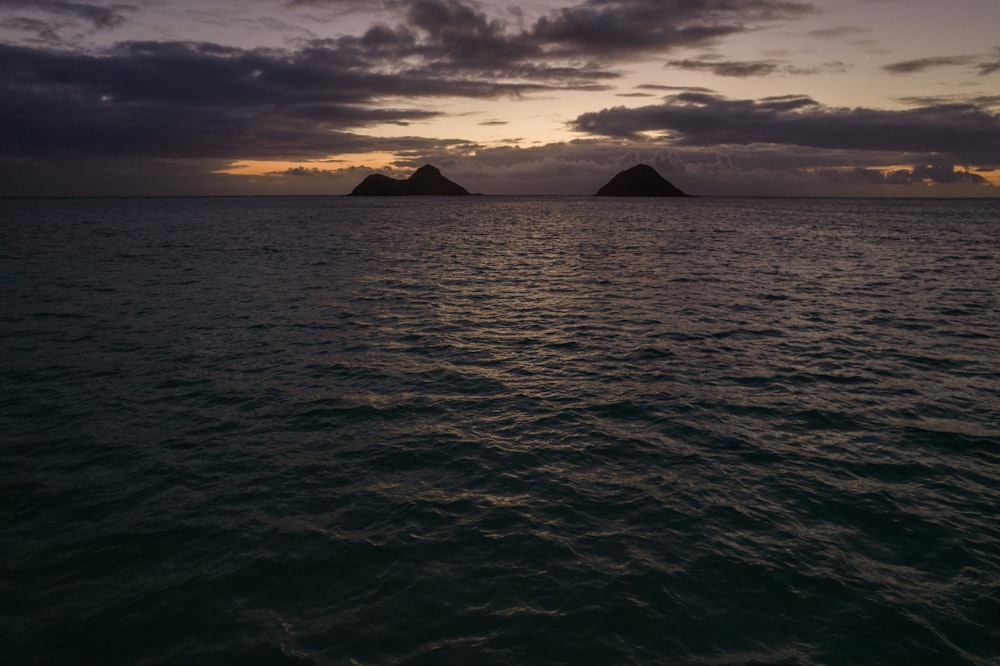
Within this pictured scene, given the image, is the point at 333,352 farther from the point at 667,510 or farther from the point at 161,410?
the point at 667,510

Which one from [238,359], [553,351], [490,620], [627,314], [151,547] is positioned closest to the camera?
[490,620]

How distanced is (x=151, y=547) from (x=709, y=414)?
56.5 feet

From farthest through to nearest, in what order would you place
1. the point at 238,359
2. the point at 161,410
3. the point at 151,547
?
the point at 238,359, the point at 161,410, the point at 151,547

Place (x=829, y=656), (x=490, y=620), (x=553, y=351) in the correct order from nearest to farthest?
(x=829, y=656) → (x=490, y=620) → (x=553, y=351)

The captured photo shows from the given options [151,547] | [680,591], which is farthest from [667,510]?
[151,547]

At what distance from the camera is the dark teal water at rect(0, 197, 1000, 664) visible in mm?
10414

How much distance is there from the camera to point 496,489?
15.3 metres

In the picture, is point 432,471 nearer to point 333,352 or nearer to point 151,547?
point 151,547

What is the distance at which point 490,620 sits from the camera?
10578mm

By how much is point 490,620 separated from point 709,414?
42.5 feet

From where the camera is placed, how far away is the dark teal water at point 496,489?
34.2 ft

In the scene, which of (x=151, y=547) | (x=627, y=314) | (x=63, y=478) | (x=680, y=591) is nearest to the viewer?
(x=680, y=591)

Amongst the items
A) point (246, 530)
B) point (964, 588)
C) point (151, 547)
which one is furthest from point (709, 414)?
point (151, 547)

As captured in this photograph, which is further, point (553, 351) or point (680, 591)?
point (553, 351)
